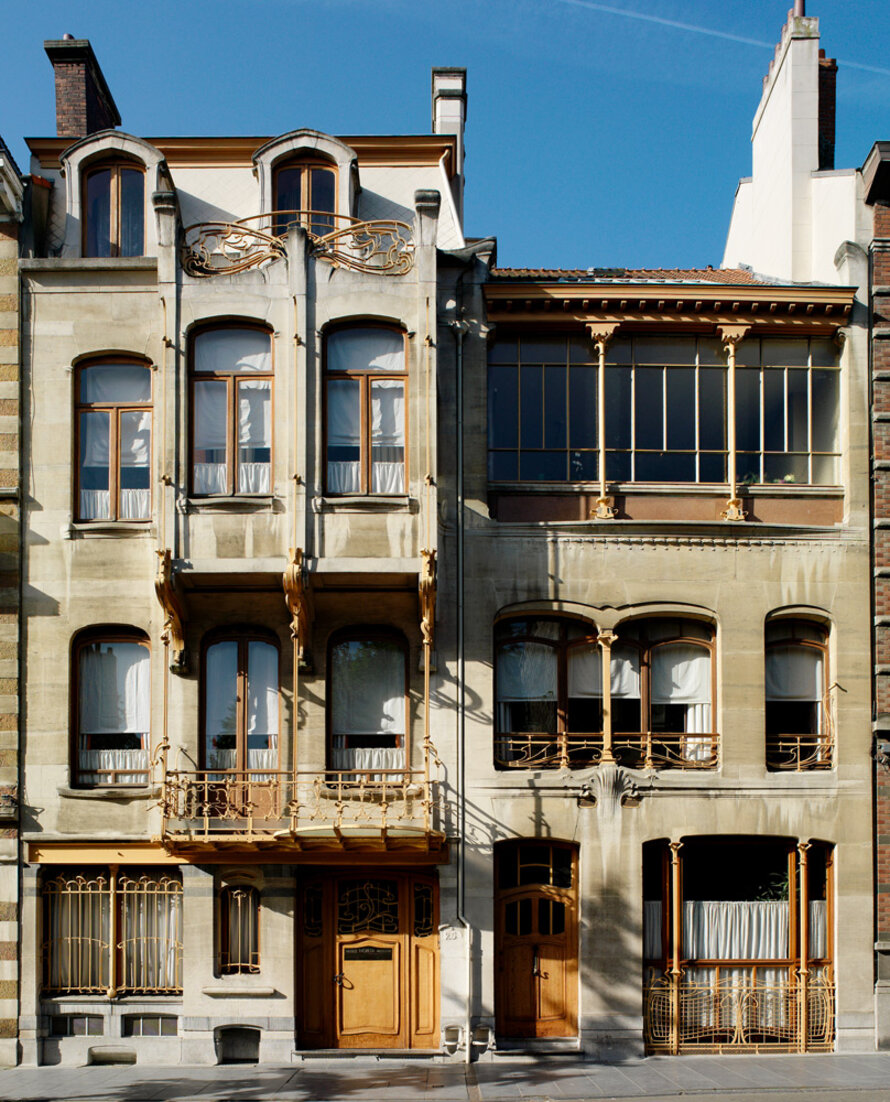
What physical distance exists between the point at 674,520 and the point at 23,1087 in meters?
12.9

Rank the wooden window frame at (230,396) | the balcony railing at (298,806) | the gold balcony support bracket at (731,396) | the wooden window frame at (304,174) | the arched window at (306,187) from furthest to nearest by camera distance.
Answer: the arched window at (306,187), the wooden window frame at (304,174), the gold balcony support bracket at (731,396), the wooden window frame at (230,396), the balcony railing at (298,806)

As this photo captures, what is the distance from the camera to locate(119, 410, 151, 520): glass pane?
717 inches

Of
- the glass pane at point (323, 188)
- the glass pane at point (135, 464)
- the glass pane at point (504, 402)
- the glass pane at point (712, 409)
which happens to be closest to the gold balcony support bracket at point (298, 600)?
the glass pane at point (135, 464)

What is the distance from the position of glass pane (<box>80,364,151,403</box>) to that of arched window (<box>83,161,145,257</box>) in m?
2.22

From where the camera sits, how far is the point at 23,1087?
15938 mm

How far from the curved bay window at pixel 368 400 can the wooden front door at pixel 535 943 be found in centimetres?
645

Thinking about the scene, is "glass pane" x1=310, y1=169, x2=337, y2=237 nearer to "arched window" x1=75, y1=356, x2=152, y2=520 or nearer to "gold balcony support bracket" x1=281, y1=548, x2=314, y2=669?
"arched window" x1=75, y1=356, x2=152, y2=520

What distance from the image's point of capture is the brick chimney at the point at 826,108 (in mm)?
21750

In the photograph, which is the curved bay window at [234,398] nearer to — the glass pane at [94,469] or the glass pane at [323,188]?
the glass pane at [94,469]

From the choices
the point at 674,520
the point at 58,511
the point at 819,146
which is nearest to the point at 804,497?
the point at 674,520

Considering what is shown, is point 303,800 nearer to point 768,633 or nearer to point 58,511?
point 58,511

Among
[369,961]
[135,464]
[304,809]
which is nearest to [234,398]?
[135,464]

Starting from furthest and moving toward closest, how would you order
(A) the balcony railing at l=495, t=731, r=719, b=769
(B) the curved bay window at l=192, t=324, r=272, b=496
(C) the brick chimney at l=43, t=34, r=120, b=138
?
(C) the brick chimney at l=43, t=34, r=120, b=138 < (A) the balcony railing at l=495, t=731, r=719, b=769 < (B) the curved bay window at l=192, t=324, r=272, b=496

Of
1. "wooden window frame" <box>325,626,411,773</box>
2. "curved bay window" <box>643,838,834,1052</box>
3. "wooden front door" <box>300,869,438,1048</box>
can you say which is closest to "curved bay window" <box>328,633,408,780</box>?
"wooden window frame" <box>325,626,411,773</box>
